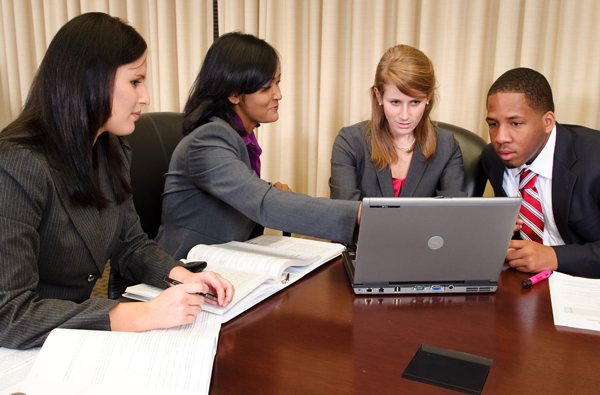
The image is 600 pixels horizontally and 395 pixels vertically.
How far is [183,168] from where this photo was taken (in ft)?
5.07

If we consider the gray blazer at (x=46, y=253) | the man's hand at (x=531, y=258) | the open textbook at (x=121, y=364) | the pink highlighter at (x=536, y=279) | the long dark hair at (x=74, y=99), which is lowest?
the pink highlighter at (x=536, y=279)

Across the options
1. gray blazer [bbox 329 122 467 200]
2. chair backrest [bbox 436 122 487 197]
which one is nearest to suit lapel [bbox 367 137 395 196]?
gray blazer [bbox 329 122 467 200]

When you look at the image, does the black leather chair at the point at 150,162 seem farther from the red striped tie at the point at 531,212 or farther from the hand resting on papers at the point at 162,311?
the red striped tie at the point at 531,212

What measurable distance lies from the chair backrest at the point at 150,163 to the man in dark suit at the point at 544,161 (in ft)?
3.96

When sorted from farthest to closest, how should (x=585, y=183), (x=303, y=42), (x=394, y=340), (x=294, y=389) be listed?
1. (x=303, y=42)
2. (x=585, y=183)
3. (x=394, y=340)
4. (x=294, y=389)

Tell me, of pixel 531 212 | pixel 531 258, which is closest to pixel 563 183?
pixel 531 212

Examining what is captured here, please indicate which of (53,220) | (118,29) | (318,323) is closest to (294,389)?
(318,323)

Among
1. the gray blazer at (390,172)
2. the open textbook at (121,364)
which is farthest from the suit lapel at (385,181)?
the open textbook at (121,364)

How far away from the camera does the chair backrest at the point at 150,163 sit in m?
1.65

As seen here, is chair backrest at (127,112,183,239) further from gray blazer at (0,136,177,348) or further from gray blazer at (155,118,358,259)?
gray blazer at (0,136,177,348)

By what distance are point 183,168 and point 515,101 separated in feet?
3.78

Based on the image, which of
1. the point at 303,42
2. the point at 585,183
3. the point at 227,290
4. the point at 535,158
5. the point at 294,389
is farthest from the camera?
the point at 303,42

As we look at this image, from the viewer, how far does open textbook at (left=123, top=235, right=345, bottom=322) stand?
104 centimetres

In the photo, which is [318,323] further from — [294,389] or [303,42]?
[303,42]
